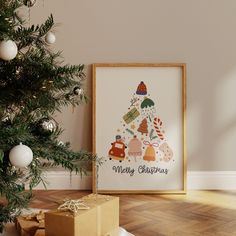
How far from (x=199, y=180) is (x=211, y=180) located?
0.28 ft

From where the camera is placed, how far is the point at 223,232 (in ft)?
7.96

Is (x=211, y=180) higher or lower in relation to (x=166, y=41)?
lower

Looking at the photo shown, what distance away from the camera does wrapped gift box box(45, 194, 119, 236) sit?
5.75 feet

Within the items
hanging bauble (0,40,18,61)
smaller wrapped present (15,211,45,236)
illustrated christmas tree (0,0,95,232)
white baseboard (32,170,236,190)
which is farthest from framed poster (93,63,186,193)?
hanging bauble (0,40,18,61)

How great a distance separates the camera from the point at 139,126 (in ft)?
10.9

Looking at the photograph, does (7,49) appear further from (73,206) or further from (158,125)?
(158,125)

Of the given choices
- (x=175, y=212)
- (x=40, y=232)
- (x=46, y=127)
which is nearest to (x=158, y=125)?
(x=175, y=212)

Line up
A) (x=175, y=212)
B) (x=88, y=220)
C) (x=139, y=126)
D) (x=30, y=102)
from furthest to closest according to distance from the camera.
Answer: (x=139, y=126) → (x=175, y=212) → (x=88, y=220) → (x=30, y=102)

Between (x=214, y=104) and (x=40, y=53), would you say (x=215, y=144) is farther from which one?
(x=40, y=53)

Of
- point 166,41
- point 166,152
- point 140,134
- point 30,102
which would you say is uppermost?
point 166,41

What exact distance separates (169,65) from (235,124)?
25.2 inches

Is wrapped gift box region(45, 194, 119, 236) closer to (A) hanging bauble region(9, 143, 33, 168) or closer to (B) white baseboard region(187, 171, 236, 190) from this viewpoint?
(A) hanging bauble region(9, 143, 33, 168)

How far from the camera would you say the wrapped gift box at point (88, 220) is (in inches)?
69.0

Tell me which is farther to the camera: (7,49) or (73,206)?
(73,206)
